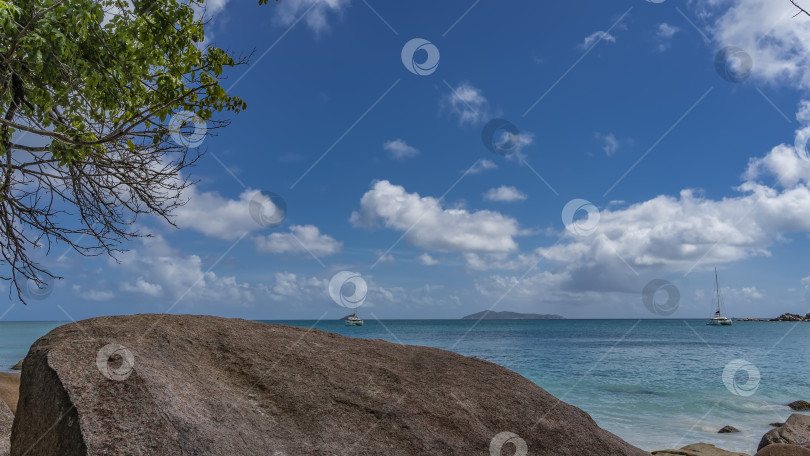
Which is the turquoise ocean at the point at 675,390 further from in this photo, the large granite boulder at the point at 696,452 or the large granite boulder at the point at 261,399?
the large granite boulder at the point at 261,399

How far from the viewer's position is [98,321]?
7266 mm

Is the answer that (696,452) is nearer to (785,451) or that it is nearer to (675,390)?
(785,451)

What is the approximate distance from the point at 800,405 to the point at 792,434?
12923 mm

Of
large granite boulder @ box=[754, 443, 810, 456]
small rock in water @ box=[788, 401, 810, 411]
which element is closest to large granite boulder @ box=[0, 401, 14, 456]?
large granite boulder @ box=[754, 443, 810, 456]

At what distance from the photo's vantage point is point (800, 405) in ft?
85.5

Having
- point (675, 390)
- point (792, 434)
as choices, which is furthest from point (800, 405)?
point (792, 434)

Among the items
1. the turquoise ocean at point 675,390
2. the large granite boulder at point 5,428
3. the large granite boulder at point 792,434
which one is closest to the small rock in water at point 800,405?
the turquoise ocean at point 675,390

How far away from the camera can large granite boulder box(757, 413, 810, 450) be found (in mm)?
15617

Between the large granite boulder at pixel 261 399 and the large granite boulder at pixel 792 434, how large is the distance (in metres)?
11.8

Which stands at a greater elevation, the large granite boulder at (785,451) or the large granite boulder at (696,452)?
the large granite boulder at (785,451)

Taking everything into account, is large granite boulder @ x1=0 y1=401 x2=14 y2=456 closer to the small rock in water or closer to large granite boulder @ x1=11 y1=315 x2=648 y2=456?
large granite boulder @ x1=11 y1=315 x2=648 y2=456

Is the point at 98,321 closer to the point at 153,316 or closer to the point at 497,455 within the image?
the point at 153,316

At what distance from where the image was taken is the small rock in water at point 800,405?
25.8 meters

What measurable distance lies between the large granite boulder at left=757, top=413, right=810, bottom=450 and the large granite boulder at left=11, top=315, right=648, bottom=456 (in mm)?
11756
